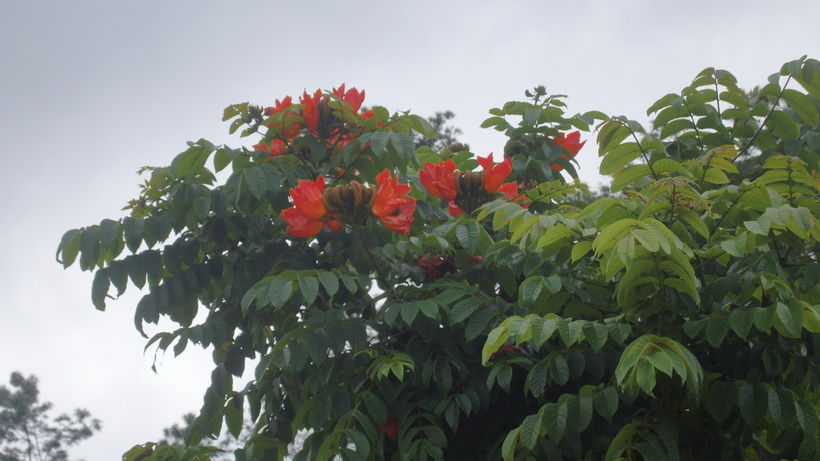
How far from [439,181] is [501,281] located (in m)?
0.44

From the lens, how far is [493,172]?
3109 mm

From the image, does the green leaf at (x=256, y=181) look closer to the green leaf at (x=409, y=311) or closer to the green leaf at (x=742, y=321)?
the green leaf at (x=409, y=311)

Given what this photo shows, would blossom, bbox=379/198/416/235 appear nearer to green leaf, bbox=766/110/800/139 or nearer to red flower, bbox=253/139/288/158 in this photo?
red flower, bbox=253/139/288/158

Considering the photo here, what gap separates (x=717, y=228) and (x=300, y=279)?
1180 millimetres

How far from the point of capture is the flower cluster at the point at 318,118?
10.2 feet

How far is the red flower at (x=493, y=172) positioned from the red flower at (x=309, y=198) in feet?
2.21

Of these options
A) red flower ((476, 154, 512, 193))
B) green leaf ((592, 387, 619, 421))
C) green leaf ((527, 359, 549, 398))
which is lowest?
green leaf ((592, 387, 619, 421))

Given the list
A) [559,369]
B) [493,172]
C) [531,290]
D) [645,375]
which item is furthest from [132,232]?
[645,375]

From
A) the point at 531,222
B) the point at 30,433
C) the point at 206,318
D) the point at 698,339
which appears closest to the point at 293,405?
the point at 206,318

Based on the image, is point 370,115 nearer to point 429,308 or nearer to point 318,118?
point 318,118

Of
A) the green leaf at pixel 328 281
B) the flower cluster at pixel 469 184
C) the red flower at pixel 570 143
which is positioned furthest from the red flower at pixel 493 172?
the green leaf at pixel 328 281

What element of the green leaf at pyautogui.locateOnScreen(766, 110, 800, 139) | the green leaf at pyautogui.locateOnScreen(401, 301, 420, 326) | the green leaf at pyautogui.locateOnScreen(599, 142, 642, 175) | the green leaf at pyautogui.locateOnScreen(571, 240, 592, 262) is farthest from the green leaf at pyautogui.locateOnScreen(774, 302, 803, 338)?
the green leaf at pyautogui.locateOnScreen(766, 110, 800, 139)

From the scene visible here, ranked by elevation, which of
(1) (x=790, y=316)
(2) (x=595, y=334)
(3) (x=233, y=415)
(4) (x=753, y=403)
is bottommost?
(4) (x=753, y=403)

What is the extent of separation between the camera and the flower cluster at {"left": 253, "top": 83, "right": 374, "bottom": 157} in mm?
3100
